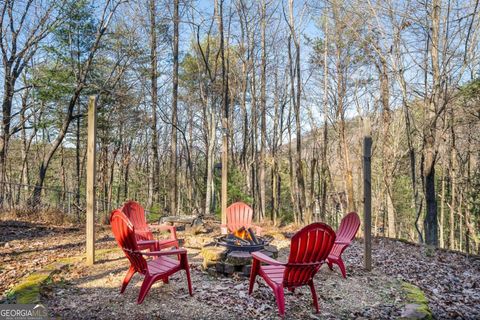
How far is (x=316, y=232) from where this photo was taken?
8.80 ft

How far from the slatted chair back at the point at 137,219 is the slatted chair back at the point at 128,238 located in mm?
1271

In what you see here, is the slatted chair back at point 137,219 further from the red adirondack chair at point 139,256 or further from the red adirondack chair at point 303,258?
the red adirondack chair at point 303,258

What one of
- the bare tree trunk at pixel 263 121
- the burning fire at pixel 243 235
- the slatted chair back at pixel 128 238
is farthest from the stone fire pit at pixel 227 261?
the bare tree trunk at pixel 263 121

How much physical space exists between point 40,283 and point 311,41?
38.0 feet

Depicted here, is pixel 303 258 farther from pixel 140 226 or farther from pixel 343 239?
pixel 140 226

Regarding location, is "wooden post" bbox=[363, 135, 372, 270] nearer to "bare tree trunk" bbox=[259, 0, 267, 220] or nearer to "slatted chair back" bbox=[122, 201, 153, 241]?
"slatted chair back" bbox=[122, 201, 153, 241]

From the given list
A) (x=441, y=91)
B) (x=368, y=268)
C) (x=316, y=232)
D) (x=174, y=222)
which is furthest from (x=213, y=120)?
(x=316, y=232)

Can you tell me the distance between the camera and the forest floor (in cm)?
264

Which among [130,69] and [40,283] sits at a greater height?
[130,69]

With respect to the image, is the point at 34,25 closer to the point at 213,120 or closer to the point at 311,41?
the point at 213,120

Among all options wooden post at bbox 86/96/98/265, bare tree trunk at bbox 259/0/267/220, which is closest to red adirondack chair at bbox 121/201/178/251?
wooden post at bbox 86/96/98/265

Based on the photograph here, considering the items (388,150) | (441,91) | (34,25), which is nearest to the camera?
(441,91)

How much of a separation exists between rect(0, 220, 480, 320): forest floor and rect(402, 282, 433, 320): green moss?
0.24ft

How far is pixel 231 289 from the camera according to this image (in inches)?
122
